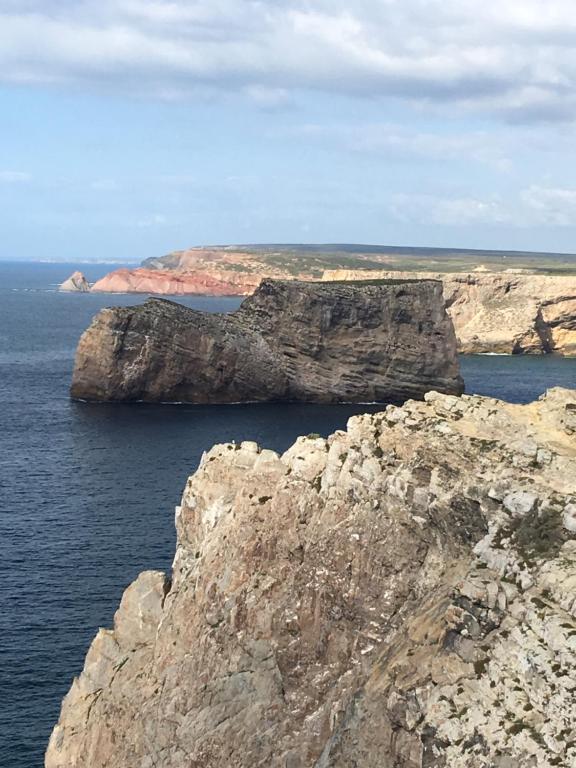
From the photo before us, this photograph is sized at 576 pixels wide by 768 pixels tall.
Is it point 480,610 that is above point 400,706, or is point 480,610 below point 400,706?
above

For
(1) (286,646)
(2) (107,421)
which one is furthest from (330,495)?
(2) (107,421)

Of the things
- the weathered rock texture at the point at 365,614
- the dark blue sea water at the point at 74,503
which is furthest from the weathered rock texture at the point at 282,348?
the weathered rock texture at the point at 365,614

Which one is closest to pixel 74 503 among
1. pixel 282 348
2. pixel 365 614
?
pixel 365 614

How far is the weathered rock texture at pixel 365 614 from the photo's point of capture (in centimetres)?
2720

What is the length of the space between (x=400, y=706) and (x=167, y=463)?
69943 mm

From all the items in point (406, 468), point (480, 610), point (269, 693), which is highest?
point (406, 468)

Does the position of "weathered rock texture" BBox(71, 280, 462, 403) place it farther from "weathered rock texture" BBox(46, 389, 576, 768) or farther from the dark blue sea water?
"weathered rock texture" BBox(46, 389, 576, 768)

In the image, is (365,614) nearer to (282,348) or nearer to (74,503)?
(74,503)

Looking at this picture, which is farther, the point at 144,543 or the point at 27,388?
the point at 27,388

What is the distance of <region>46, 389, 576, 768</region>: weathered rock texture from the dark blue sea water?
1124 cm

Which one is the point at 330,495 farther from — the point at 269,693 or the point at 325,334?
the point at 325,334

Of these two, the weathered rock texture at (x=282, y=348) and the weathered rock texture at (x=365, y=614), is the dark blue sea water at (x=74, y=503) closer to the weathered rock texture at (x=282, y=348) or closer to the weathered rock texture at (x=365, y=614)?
the weathered rock texture at (x=282, y=348)

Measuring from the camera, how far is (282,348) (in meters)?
140

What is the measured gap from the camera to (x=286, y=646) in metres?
33.2
